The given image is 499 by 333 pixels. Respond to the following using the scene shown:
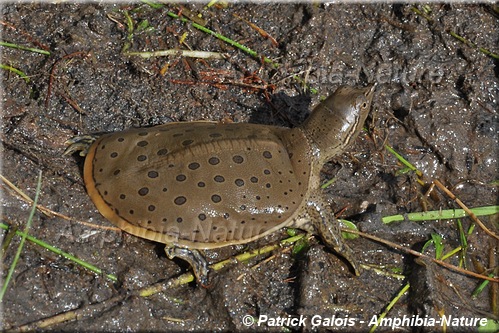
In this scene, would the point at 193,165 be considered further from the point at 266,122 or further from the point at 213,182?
the point at 266,122

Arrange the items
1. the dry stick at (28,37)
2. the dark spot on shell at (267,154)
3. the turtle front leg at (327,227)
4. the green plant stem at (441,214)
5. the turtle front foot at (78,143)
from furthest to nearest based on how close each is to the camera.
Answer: the dry stick at (28,37) → the green plant stem at (441,214) → the turtle front foot at (78,143) → the turtle front leg at (327,227) → the dark spot on shell at (267,154)

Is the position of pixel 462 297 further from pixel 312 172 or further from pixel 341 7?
pixel 341 7

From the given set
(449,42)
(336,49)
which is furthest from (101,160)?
(449,42)

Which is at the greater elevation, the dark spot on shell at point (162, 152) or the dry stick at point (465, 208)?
the dark spot on shell at point (162, 152)

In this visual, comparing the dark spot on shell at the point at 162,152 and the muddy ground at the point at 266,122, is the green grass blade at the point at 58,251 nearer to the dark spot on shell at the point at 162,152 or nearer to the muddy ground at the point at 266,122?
the muddy ground at the point at 266,122

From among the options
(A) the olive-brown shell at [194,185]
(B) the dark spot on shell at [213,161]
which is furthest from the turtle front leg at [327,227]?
(B) the dark spot on shell at [213,161]

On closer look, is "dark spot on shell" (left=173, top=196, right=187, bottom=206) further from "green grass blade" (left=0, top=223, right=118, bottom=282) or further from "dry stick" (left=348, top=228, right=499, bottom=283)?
"dry stick" (left=348, top=228, right=499, bottom=283)

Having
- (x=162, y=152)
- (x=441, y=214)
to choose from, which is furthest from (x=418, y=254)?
(x=162, y=152)
